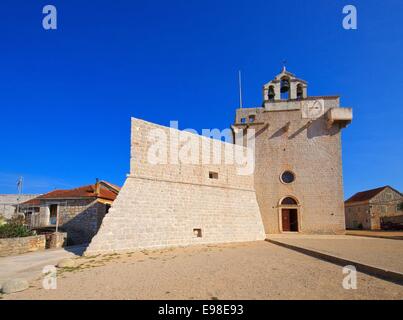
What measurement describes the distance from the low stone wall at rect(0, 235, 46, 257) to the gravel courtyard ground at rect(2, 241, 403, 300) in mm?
4649

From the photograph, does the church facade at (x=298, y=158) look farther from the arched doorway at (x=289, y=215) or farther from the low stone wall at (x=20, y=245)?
the low stone wall at (x=20, y=245)

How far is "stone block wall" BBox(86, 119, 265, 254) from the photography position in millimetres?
9602

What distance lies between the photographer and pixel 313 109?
707 inches

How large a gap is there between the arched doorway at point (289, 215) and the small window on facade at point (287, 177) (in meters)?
1.16

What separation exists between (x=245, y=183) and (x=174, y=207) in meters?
5.16

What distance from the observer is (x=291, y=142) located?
1788 centimetres

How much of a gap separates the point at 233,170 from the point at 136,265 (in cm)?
853

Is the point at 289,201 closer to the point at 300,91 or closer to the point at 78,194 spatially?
the point at 300,91

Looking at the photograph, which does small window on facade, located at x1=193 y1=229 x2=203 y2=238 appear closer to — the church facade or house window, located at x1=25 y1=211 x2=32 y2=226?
the church facade

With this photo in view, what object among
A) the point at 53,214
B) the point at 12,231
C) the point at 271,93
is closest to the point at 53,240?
the point at 12,231

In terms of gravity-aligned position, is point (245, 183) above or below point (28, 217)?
above

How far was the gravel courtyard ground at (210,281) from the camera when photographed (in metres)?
4.26
